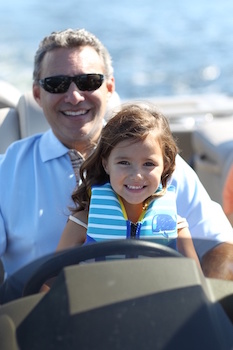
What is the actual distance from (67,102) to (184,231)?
2.45ft

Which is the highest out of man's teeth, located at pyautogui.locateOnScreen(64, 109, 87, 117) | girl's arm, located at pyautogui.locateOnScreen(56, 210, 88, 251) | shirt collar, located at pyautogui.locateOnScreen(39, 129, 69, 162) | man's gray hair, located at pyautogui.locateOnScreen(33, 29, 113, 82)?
man's gray hair, located at pyautogui.locateOnScreen(33, 29, 113, 82)

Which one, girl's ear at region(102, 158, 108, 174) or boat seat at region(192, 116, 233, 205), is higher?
girl's ear at region(102, 158, 108, 174)

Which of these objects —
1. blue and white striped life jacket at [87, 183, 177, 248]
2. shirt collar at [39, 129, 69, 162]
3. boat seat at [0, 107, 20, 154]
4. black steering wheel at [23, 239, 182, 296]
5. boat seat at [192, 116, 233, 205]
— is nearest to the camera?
black steering wheel at [23, 239, 182, 296]

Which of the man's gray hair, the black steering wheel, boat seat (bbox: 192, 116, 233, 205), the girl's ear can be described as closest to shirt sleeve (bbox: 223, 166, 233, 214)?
boat seat (bbox: 192, 116, 233, 205)

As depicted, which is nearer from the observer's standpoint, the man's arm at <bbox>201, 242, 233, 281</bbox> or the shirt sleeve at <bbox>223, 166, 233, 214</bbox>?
the man's arm at <bbox>201, 242, 233, 281</bbox>

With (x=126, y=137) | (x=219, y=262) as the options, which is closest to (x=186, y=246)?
(x=219, y=262)

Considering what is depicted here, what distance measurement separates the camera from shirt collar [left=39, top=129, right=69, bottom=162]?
8.46 feet

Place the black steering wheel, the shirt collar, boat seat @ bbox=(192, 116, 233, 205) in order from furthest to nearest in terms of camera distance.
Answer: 1. boat seat @ bbox=(192, 116, 233, 205)
2. the shirt collar
3. the black steering wheel

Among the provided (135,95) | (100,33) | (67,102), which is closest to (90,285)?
(67,102)

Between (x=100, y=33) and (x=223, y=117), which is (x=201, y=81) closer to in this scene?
(x=100, y=33)

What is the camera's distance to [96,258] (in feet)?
5.23

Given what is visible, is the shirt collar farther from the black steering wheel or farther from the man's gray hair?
the black steering wheel

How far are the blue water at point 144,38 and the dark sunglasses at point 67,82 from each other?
21.2 feet

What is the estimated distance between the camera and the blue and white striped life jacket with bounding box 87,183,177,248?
205 centimetres
